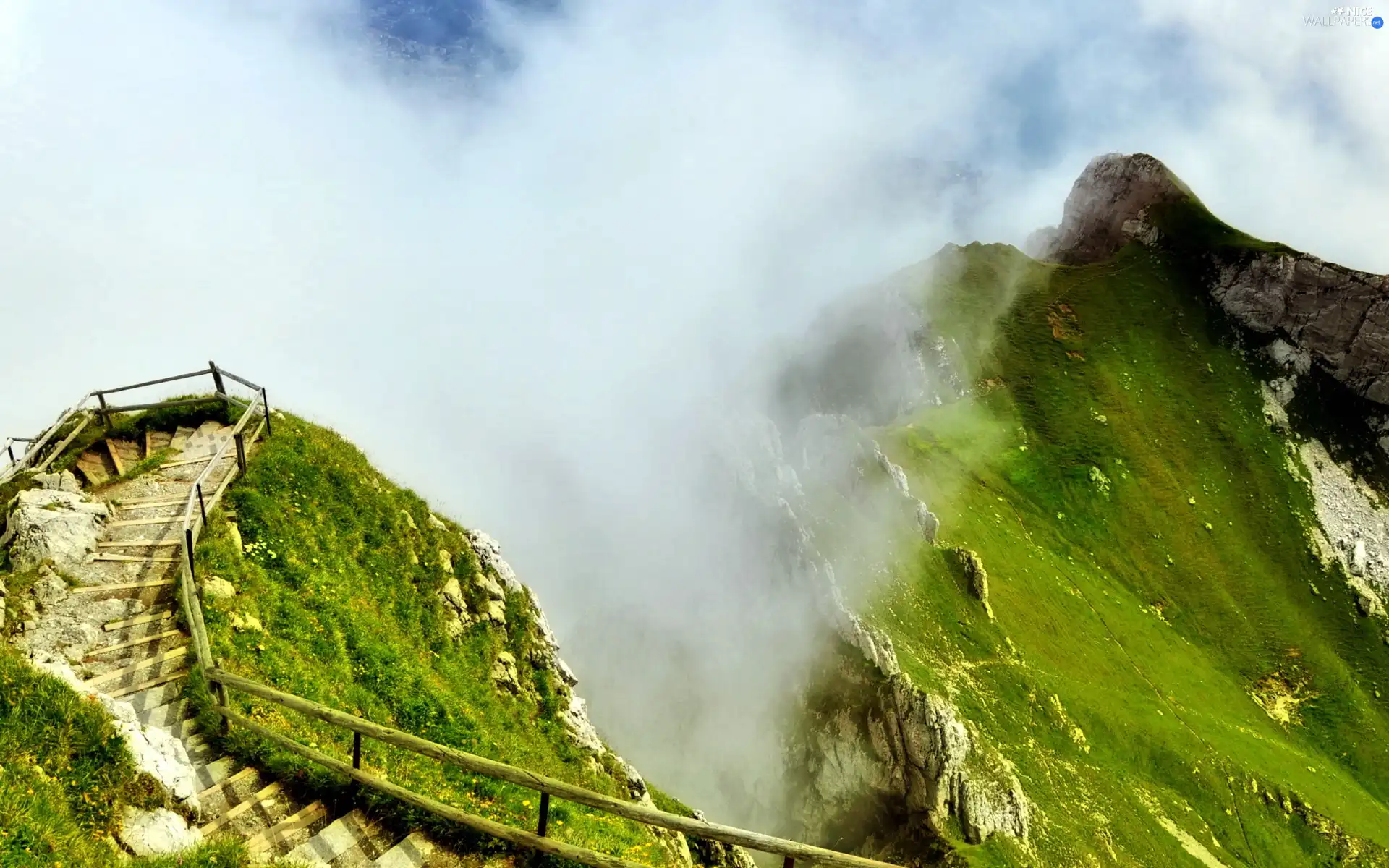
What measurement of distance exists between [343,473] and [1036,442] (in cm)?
16824

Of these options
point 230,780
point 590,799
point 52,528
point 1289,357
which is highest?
point 1289,357

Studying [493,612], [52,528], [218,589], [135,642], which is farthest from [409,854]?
[493,612]

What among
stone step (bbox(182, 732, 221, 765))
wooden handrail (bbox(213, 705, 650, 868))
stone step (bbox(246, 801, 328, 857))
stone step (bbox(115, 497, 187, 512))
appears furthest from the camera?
stone step (bbox(115, 497, 187, 512))

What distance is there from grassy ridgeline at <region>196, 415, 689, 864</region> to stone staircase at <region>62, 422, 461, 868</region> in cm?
57

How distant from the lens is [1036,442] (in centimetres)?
16488

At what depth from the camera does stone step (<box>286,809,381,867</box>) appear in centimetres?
1305

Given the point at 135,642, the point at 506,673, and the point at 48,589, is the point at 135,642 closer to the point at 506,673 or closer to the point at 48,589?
the point at 48,589

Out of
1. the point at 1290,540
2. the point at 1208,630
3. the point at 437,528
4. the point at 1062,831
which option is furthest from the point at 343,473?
the point at 1290,540

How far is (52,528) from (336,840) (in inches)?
613

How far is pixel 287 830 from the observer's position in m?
13.6

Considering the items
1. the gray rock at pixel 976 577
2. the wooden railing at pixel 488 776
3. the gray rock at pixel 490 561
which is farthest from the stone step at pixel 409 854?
the gray rock at pixel 976 577

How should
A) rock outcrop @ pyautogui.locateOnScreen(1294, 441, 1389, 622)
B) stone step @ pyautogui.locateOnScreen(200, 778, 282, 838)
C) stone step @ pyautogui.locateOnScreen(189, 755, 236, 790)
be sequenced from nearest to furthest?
stone step @ pyautogui.locateOnScreen(200, 778, 282, 838), stone step @ pyautogui.locateOnScreen(189, 755, 236, 790), rock outcrop @ pyautogui.locateOnScreen(1294, 441, 1389, 622)

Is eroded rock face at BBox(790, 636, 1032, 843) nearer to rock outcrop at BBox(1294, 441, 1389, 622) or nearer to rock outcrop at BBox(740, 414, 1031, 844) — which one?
rock outcrop at BBox(740, 414, 1031, 844)

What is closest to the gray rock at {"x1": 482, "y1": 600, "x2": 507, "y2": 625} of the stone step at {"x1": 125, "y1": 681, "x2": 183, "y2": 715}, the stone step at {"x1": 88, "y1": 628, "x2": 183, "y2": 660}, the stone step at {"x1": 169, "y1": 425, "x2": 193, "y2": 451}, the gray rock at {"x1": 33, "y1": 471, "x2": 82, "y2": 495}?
the stone step at {"x1": 88, "y1": 628, "x2": 183, "y2": 660}
